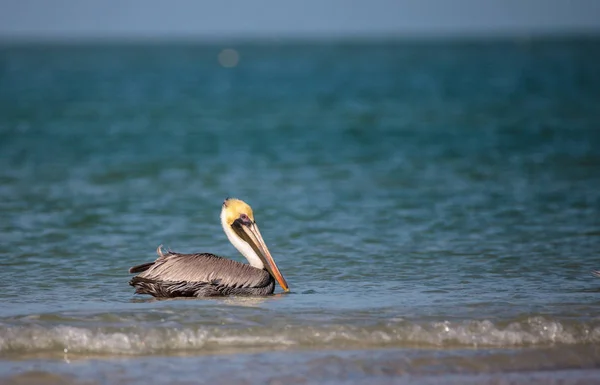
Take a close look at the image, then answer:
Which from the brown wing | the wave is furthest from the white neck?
the wave

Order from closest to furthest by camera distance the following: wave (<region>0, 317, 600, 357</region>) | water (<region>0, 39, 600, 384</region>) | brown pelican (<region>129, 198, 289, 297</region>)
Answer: water (<region>0, 39, 600, 384</region>) < wave (<region>0, 317, 600, 357</region>) < brown pelican (<region>129, 198, 289, 297</region>)

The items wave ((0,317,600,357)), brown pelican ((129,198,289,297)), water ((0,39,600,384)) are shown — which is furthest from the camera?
brown pelican ((129,198,289,297))

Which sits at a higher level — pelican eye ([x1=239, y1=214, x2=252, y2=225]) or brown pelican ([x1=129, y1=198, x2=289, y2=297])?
pelican eye ([x1=239, y1=214, x2=252, y2=225])

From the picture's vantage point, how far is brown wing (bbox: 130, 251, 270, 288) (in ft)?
22.2

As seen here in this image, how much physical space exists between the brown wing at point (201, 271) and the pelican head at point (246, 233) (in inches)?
9.6

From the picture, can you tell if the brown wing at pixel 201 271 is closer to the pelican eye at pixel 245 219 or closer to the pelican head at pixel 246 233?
the pelican head at pixel 246 233

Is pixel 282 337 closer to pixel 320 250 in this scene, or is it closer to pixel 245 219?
pixel 245 219

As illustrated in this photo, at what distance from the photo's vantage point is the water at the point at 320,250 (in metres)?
5.47

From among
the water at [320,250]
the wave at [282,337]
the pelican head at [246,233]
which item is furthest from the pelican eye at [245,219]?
the wave at [282,337]

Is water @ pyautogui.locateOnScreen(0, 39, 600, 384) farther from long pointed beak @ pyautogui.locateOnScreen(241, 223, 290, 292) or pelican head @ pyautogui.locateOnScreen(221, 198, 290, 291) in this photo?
Answer: pelican head @ pyautogui.locateOnScreen(221, 198, 290, 291)

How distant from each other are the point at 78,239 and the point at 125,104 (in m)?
22.6

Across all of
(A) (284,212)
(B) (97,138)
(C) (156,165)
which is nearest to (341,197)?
(A) (284,212)

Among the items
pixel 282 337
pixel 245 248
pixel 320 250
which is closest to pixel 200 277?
pixel 245 248

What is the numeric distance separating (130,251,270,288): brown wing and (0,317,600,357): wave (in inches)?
36.2
